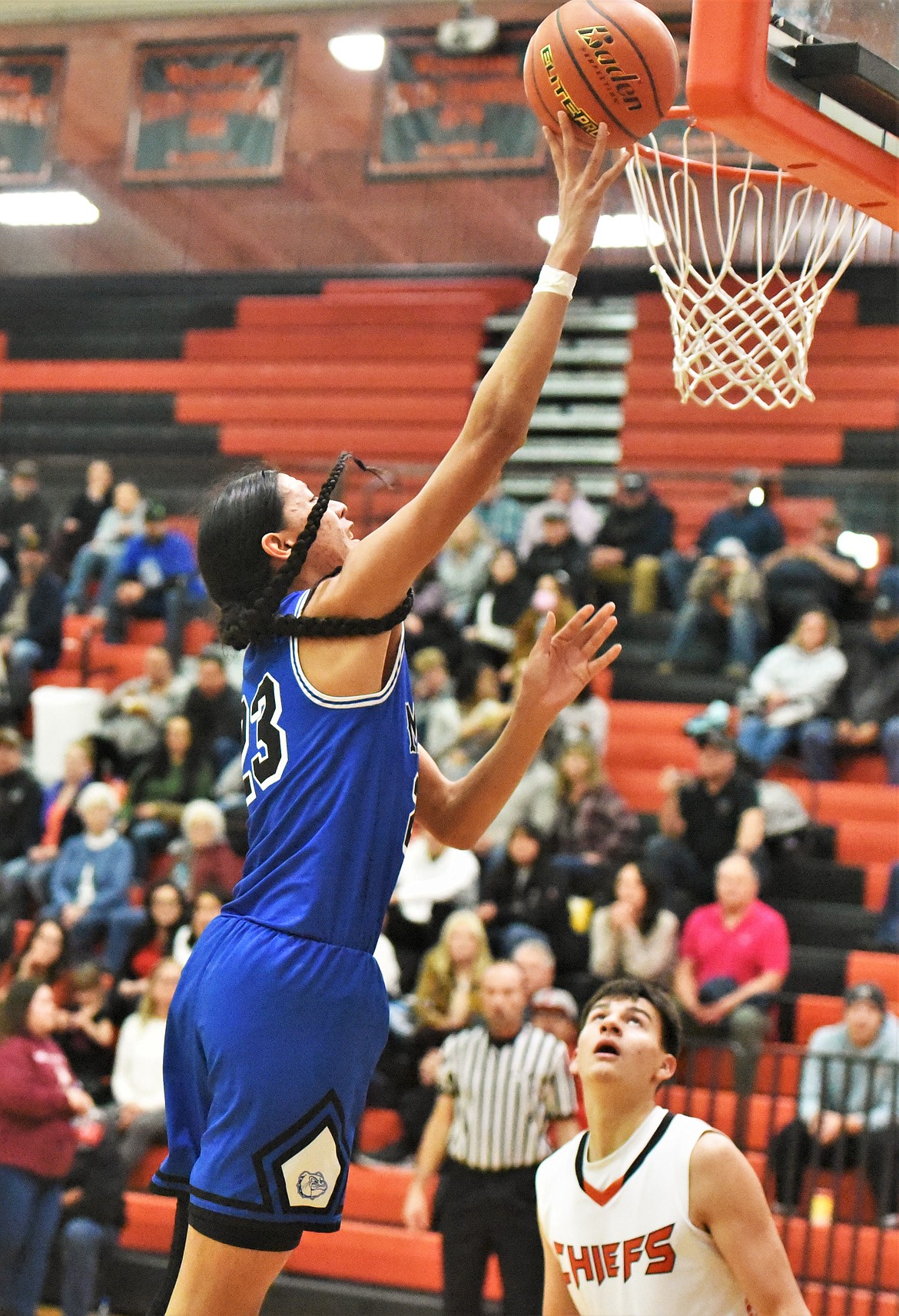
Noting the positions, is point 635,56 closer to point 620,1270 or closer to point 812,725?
point 620,1270

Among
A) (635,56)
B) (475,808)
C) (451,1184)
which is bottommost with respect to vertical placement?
(451,1184)

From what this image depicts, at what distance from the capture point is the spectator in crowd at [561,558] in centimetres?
1054

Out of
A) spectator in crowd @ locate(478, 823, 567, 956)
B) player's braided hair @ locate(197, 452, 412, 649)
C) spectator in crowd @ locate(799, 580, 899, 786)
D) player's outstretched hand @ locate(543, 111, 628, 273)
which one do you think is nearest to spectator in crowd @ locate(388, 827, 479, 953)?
spectator in crowd @ locate(478, 823, 567, 956)

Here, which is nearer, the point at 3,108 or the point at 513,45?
the point at 513,45

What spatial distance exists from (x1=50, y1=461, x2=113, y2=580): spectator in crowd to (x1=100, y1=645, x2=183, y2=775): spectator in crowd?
2055 mm

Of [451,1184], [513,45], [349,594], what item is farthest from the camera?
[513,45]

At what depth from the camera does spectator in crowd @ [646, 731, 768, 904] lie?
328 inches

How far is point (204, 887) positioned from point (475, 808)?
590 cm

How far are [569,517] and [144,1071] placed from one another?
4.91m

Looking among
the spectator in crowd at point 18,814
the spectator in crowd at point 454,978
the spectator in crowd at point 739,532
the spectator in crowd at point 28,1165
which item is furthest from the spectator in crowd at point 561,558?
the spectator in crowd at point 28,1165

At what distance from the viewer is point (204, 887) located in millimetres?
8711

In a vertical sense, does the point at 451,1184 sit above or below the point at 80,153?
below

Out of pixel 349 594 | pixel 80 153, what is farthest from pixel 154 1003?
pixel 80 153

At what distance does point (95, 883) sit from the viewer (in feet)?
30.5
